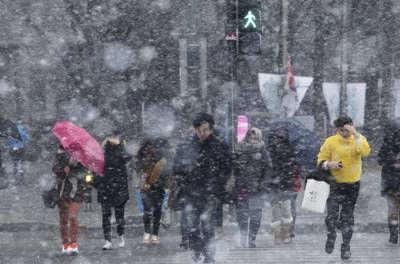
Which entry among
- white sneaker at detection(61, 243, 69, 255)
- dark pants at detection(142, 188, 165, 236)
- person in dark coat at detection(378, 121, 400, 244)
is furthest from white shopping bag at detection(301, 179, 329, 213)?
white sneaker at detection(61, 243, 69, 255)

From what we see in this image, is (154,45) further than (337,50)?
No

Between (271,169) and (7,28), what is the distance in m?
16.5

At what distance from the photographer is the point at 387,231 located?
1197 cm

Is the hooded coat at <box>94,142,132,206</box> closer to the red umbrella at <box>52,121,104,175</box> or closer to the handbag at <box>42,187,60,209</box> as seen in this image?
the red umbrella at <box>52,121,104,175</box>

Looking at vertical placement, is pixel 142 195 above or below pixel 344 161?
below

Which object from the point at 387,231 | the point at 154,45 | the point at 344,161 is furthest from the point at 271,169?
the point at 154,45

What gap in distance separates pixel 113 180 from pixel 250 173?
67.7 inches

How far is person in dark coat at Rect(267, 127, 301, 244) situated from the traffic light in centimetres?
201

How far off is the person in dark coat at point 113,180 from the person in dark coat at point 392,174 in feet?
10.9

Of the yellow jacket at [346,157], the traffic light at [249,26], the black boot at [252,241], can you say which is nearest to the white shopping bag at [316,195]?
the yellow jacket at [346,157]

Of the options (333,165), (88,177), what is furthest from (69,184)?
(333,165)

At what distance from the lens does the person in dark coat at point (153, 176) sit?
10.7 metres

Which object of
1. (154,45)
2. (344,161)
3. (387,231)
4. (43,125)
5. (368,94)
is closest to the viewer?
(344,161)

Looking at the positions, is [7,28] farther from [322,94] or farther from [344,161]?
[344,161]
